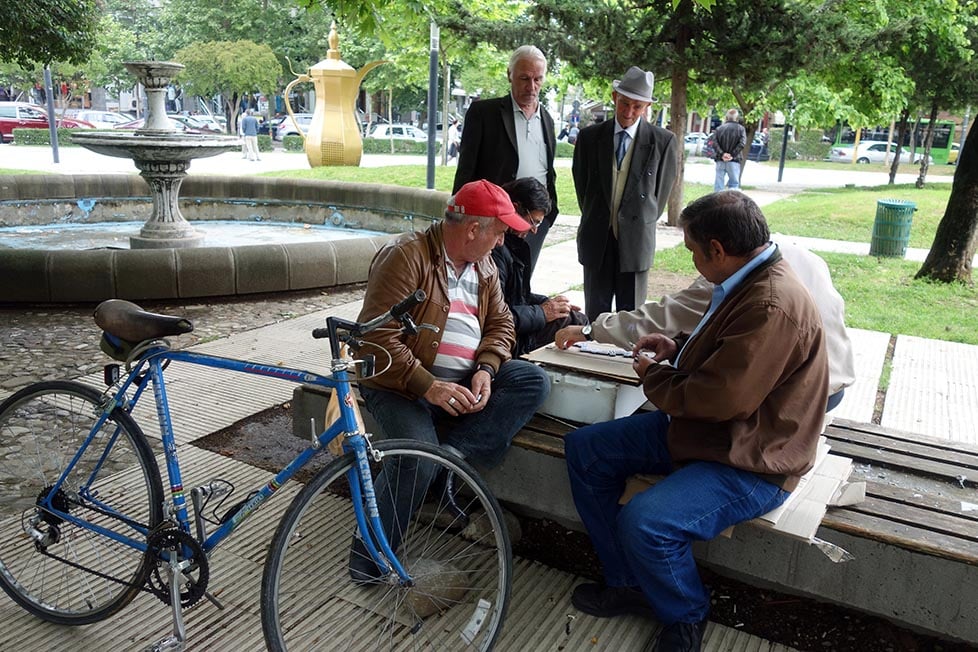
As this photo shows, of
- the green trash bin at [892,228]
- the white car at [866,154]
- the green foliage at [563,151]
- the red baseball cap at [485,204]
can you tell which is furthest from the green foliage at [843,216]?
the white car at [866,154]

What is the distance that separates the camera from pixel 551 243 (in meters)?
11.0

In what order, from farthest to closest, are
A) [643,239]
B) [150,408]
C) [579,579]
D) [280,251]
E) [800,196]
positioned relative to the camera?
[800,196] < [280,251] < [643,239] < [150,408] < [579,579]

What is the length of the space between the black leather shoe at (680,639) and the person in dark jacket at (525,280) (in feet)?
5.23

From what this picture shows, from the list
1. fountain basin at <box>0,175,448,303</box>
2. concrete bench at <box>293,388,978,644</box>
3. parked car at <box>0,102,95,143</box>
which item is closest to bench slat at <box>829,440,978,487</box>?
concrete bench at <box>293,388,978,644</box>

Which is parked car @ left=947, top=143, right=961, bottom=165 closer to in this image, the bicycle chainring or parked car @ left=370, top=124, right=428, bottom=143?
parked car @ left=370, top=124, right=428, bottom=143

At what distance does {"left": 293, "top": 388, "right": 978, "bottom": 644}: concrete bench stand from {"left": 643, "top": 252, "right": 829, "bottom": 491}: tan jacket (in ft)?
0.96

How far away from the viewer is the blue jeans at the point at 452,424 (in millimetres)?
2842

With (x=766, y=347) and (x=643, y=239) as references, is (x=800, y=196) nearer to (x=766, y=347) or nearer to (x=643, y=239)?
(x=643, y=239)

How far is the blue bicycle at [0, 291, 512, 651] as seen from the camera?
8.09 ft

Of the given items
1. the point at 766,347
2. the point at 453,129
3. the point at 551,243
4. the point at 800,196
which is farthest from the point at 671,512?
the point at 453,129

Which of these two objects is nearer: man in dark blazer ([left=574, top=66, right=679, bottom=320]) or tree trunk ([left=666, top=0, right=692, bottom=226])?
man in dark blazer ([left=574, top=66, right=679, bottom=320])

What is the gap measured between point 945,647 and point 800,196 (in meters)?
18.5

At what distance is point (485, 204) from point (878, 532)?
170cm

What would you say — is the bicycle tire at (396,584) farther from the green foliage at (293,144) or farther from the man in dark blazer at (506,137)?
the green foliage at (293,144)
